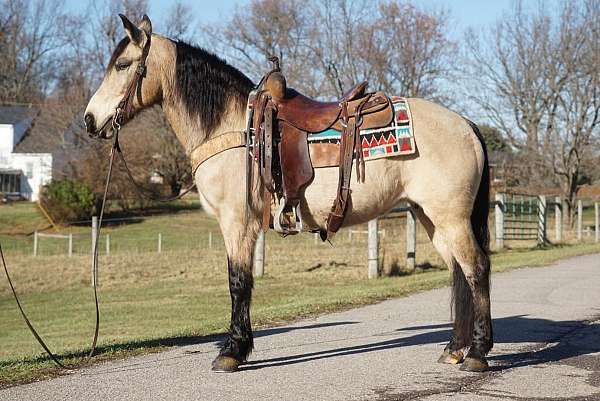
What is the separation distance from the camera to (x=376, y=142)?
6.36m

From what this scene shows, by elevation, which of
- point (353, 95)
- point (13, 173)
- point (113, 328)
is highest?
point (13, 173)

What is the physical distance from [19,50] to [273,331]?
237 ft

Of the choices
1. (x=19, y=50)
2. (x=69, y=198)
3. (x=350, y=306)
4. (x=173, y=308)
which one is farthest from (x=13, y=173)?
(x=350, y=306)

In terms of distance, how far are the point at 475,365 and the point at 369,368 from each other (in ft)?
2.74

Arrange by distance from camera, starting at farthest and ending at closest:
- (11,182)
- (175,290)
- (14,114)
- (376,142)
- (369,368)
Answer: (14,114), (11,182), (175,290), (376,142), (369,368)

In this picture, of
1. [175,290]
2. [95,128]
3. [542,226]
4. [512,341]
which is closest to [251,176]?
[95,128]

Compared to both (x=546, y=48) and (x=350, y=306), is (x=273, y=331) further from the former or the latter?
(x=546, y=48)

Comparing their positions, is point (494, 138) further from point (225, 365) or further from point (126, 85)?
point (225, 365)

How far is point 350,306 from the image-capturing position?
10.3 meters

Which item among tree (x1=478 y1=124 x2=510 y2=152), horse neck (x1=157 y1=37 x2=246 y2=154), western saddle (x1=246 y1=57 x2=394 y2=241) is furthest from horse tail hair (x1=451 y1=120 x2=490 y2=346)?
tree (x1=478 y1=124 x2=510 y2=152)

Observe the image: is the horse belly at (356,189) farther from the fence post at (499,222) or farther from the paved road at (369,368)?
the fence post at (499,222)

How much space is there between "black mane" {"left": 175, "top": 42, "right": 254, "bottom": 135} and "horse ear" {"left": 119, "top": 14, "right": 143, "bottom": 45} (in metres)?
0.35

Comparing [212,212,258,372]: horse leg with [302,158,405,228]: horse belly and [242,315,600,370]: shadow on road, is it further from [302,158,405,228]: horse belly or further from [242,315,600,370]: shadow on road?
[302,158,405,228]: horse belly

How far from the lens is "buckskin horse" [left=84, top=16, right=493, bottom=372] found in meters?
6.32
